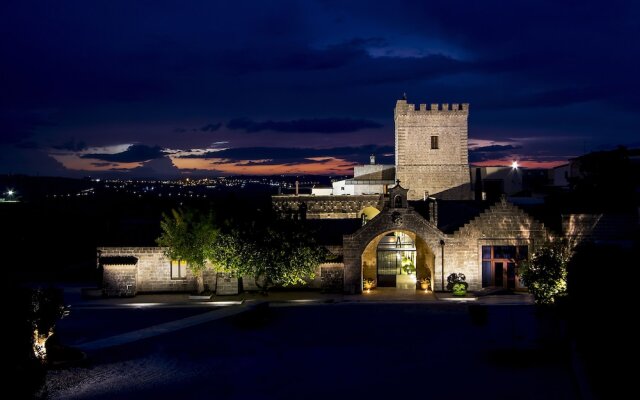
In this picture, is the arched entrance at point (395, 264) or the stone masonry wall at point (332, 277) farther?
the arched entrance at point (395, 264)

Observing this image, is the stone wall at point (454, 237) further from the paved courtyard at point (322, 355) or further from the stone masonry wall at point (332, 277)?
the paved courtyard at point (322, 355)

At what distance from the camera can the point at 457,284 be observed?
34.9 m

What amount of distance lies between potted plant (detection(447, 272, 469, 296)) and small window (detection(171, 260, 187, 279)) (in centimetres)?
1484

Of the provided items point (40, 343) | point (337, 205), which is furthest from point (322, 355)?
point (337, 205)

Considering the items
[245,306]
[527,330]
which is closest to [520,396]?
[527,330]

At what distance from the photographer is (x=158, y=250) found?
121 feet

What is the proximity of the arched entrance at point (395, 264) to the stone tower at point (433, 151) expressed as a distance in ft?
71.7

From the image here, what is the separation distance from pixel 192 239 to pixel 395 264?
12.8 m

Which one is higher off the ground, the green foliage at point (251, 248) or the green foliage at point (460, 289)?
the green foliage at point (251, 248)

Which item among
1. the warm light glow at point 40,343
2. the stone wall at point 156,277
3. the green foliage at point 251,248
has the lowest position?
the warm light glow at point 40,343

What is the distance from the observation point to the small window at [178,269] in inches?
1462

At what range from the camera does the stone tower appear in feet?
204

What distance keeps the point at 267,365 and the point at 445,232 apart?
1749cm

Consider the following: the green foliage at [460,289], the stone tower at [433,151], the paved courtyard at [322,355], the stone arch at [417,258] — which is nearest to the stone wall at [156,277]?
the stone arch at [417,258]
